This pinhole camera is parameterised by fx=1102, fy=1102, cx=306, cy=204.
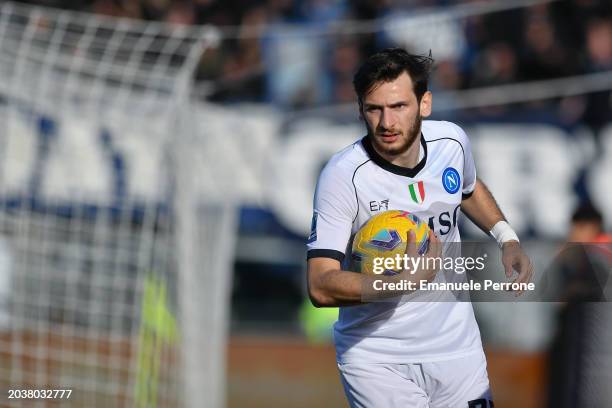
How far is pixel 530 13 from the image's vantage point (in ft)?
38.2

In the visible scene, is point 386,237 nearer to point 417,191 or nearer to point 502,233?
point 417,191

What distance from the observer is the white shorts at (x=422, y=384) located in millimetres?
4590

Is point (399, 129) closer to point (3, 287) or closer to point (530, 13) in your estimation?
point (3, 287)

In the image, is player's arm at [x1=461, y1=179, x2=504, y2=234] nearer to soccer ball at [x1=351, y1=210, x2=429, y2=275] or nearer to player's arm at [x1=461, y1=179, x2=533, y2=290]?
player's arm at [x1=461, y1=179, x2=533, y2=290]

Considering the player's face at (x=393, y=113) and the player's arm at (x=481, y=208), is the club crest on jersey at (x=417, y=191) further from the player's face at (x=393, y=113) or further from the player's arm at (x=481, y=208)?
the player's arm at (x=481, y=208)

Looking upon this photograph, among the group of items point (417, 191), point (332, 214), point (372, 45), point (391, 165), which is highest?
point (372, 45)

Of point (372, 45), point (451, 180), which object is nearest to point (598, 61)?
point (372, 45)

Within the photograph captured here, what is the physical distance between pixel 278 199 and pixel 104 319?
2.42m

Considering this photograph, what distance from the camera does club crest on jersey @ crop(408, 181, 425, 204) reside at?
4559 mm

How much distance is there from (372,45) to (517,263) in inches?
274

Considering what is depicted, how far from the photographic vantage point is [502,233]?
483 cm

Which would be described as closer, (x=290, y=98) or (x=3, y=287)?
(x=3, y=287)

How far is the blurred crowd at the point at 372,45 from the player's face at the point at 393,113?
6.02 m

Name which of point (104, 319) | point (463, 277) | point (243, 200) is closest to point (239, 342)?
point (243, 200)
